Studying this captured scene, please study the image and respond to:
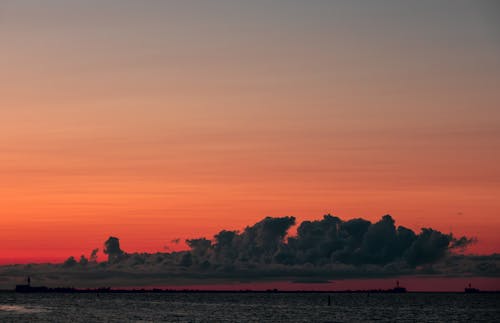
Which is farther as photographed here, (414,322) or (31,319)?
(414,322)

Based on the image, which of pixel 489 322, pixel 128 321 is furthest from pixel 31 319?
pixel 489 322

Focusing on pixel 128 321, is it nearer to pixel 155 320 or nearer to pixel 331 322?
pixel 155 320

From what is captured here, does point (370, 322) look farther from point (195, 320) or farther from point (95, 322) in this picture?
point (95, 322)

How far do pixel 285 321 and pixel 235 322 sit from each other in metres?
14.2

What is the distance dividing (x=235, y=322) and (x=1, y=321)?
171 ft

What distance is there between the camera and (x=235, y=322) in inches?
7239

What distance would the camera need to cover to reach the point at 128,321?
18188 centimetres

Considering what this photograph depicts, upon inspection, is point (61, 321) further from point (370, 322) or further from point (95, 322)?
point (370, 322)

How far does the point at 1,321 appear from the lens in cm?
17062

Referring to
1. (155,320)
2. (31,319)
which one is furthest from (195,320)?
(31,319)

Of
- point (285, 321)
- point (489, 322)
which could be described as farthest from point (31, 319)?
point (489, 322)

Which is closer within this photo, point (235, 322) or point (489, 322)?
point (235, 322)

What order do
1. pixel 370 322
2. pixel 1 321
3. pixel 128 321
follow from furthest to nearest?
pixel 370 322 < pixel 128 321 < pixel 1 321

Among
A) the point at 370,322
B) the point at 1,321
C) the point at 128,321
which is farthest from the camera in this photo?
the point at 370,322
